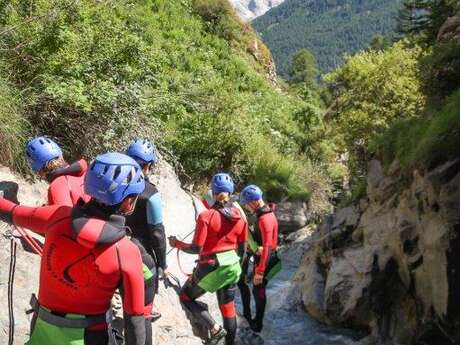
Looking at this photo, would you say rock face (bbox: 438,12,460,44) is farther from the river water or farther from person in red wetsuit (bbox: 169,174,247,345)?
person in red wetsuit (bbox: 169,174,247,345)

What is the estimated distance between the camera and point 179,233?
8.05 meters

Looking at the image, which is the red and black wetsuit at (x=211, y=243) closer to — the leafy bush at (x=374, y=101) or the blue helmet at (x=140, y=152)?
the blue helmet at (x=140, y=152)

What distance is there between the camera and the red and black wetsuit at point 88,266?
2.85 m

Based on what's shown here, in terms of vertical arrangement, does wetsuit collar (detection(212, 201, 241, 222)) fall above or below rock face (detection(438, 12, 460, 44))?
below

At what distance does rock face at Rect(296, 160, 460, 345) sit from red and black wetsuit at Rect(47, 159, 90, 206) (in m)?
5.10

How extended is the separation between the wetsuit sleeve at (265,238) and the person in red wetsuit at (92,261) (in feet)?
15.9

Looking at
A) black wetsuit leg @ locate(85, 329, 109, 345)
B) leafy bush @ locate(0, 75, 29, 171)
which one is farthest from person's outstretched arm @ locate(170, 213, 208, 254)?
black wetsuit leg @ locate(85, 329, 109, 345)

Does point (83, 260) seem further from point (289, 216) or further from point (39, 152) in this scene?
point (289, 216)

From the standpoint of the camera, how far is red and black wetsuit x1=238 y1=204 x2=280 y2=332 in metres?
7.83

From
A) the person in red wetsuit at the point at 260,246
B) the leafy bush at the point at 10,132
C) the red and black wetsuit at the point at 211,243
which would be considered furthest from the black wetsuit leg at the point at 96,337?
the person in red wetsuit at the point at 260,246

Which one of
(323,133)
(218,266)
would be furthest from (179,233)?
(323,133)

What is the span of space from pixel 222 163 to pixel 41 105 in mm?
8892

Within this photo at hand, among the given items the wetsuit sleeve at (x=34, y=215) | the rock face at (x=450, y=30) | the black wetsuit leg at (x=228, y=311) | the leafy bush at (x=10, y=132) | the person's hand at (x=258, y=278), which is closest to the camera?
the wetsuit sleeve at (x=34, y=215)

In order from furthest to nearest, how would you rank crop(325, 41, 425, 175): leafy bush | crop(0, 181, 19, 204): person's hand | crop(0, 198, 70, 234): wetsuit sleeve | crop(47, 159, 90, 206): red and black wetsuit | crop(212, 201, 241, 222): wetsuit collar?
crop(325, 41, 425, 175): leafy bush, crop(212, 201, 241, 222): wetsuit collar, crop(0, 181, 19, 204): person's hand, crop(47, 159, 90, 206): red and black wetsuit, crop(0, 198, 70, 234): wetsuit sleeve
